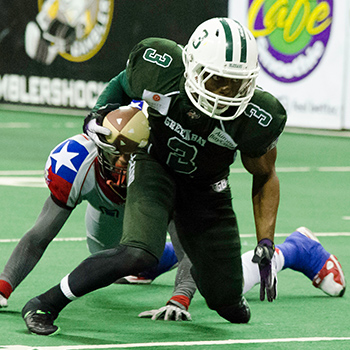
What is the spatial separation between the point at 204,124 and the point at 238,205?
3.81 meters

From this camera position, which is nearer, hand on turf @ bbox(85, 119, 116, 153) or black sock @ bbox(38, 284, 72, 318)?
black sock @ bbox(38, 284, 72, 318)

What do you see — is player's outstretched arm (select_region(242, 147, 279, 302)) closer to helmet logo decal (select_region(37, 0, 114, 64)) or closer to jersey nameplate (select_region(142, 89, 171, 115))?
jersey nameplate (select_region(142, 89, 171, 115))

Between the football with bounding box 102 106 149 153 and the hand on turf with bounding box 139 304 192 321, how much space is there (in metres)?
0.84

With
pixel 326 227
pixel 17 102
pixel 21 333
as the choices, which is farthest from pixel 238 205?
pixel 17 102

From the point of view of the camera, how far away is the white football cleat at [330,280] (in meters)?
5.12

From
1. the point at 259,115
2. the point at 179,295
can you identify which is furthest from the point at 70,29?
the point at 259,115

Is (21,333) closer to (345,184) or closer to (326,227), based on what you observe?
(326,227)

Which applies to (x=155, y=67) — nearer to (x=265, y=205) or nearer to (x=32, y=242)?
(x=265, y=205)

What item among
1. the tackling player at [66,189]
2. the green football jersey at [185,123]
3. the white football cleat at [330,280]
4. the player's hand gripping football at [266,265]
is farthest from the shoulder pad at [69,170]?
the white football cleat at [330,280]

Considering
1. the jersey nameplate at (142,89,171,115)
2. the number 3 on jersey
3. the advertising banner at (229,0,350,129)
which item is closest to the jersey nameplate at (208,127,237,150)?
the number 3 on jersey

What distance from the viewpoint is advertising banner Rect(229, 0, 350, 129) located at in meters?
12.4

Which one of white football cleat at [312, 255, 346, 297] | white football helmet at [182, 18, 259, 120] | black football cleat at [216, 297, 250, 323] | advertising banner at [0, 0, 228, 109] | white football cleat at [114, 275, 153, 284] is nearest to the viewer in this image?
white football helmet at [182, 18, 259, 120]

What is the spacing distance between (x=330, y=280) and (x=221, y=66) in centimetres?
170

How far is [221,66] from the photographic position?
158 inches
